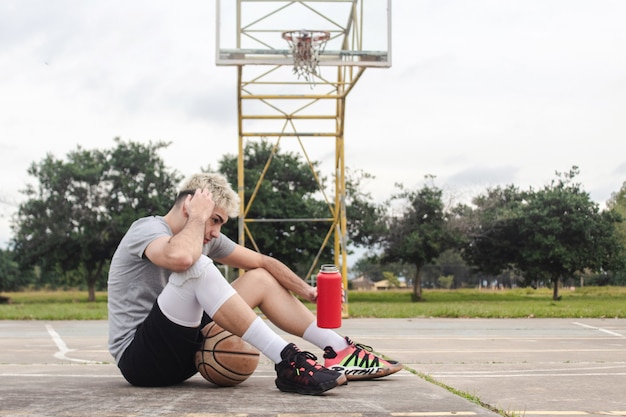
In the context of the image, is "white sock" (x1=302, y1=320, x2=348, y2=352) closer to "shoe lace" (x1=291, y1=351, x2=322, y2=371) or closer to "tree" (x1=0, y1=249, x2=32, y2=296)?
"shoe lace" (x1=291, y1=351, x2=322, y2=371)

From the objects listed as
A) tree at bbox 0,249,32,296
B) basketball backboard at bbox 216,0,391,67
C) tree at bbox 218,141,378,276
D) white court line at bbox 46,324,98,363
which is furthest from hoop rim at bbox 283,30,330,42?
tree at bbox 0,249,32,296

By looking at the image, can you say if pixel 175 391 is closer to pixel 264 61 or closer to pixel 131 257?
pixel 131 257

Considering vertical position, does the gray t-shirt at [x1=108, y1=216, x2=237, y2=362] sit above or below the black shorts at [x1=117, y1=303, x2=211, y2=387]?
above

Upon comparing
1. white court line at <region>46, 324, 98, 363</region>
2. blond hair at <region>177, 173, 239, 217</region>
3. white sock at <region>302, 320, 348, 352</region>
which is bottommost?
white court line at <region>46, 324, 98, 363</region>

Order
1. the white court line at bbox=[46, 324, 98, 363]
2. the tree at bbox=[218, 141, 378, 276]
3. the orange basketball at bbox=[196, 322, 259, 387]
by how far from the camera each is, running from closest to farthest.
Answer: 1. the orange basketball at bbox=[196, 322, 259, 387]
2. the white court line at bbox=[46, 324, 98, 363]
3. the tree at bbox=[218, 141, 378, 276]

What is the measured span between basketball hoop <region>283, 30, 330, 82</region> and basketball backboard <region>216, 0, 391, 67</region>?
0.11m

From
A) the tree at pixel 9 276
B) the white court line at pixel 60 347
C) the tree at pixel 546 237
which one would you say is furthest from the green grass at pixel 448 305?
the tree at pixel 9 276

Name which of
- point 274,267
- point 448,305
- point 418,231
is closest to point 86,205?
point 418,231

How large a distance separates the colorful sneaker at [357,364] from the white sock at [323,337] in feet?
0.10

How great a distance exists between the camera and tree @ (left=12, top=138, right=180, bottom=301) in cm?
3262

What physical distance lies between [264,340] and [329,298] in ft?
1.67

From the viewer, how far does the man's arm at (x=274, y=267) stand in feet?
13.5

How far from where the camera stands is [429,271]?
126ft

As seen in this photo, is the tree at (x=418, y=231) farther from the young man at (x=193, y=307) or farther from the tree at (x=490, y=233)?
the young man at (x=193, y=307)
